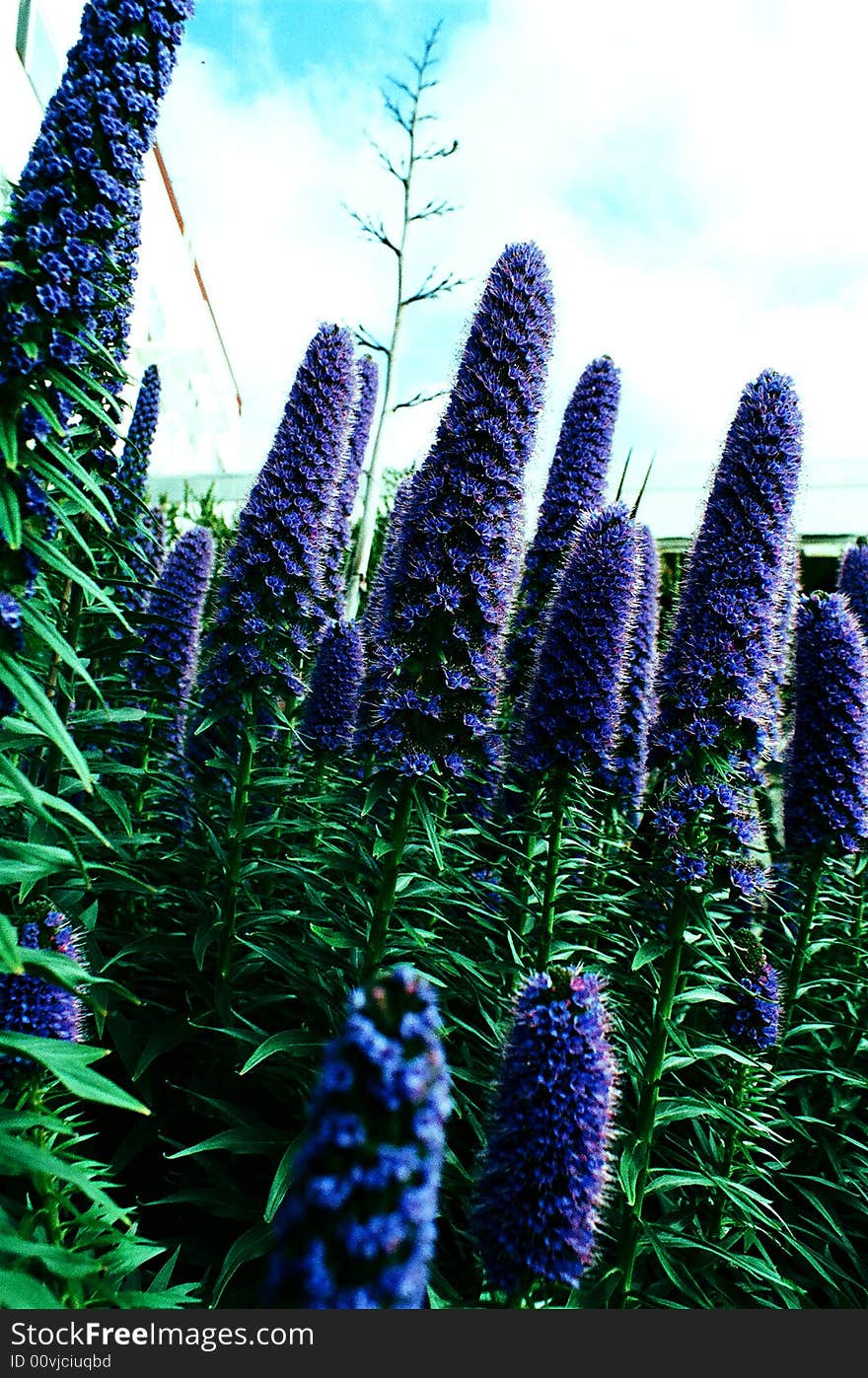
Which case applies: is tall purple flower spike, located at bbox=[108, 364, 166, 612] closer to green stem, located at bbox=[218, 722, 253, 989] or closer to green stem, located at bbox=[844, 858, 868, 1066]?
green stem, located at bbox=[218, 722, 253, 989]

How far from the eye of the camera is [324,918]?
11.3 feet

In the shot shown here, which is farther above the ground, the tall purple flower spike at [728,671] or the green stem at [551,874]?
the tall purple flower spike at [728,671]

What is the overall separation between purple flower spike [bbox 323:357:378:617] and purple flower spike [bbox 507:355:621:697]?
129 centimetres

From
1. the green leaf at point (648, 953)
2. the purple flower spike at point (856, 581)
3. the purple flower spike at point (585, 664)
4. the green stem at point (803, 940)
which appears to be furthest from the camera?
the purple flower spike at point (856, 581)

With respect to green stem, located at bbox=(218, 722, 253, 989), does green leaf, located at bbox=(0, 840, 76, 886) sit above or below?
above

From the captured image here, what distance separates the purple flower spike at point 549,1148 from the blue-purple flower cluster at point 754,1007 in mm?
1996

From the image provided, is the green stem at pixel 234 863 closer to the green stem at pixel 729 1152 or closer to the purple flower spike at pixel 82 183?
the purple flower spike at pixel 82 183

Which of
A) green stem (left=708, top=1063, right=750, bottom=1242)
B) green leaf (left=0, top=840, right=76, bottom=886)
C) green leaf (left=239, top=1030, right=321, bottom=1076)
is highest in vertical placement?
green leaf (left=0, top=840, right=76, bottom=886)

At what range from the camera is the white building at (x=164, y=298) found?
970cm

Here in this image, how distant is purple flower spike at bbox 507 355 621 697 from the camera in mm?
5977

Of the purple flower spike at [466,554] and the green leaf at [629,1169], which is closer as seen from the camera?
the green leaf at [629,1169]

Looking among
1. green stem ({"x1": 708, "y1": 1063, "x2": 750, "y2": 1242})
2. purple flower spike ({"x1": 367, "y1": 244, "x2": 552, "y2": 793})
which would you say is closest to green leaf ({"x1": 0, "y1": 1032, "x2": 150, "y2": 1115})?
purple flower spike ({"x1": 367, "y1": 244, "x2": 552, "y2": 793})

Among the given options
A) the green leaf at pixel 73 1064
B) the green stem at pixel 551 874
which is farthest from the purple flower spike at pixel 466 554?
the green leaf at pixel 73 1064

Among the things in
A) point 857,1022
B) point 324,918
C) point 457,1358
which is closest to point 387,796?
point 324,918
